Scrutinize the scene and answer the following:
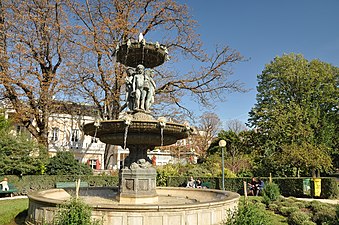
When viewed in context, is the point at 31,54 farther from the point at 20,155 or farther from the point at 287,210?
the point at 287,210

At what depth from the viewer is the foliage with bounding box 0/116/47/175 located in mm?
21688

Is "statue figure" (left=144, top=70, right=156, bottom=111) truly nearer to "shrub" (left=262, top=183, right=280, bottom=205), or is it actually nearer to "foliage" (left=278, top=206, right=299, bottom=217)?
"foliage" (left=278, top=206, right=299, bottom=217)

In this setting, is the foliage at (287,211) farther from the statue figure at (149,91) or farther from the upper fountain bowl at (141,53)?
the upper fountain bowl at (141,53)

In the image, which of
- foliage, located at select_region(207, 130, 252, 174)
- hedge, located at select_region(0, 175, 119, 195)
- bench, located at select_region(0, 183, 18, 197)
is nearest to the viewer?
bench, located at select_region(0, 183, 18, 197)

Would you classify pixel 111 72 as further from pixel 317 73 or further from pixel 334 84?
pixel 334 84

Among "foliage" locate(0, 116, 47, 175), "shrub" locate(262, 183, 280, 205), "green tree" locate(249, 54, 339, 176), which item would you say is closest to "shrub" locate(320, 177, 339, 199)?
"shrub" locate(262, 183, 280, 205)

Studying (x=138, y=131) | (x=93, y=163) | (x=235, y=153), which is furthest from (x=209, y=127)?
(x=138, y=131)

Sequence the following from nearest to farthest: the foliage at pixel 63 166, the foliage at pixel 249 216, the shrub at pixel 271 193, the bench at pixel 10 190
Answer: the foliage at pixel 249 216 → the shrub at pixel 271 193 → the bench at pixel 10 190 → the foliage at pixel 63 166

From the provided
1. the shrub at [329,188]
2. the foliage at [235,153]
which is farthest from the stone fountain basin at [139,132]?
the foliage at [235,153]

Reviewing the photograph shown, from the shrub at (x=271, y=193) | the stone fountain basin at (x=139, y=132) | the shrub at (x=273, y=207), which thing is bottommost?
the shrub at (x=273, y=207)

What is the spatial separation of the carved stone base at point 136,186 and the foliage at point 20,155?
15.3 meters

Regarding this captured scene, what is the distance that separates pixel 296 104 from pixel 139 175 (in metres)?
30.2

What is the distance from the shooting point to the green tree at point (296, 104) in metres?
32.0

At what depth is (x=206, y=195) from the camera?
1166cm
